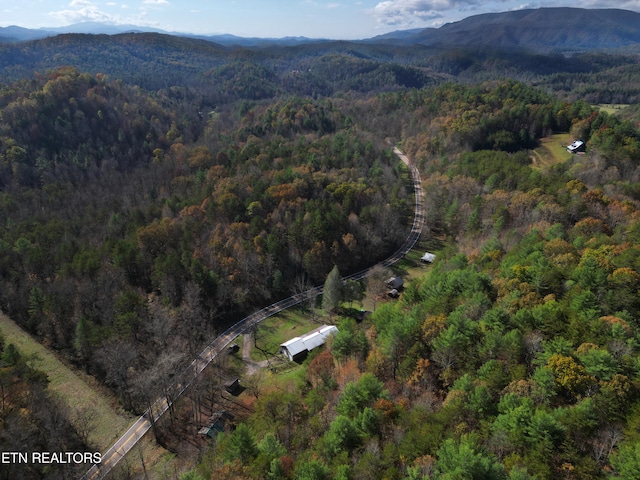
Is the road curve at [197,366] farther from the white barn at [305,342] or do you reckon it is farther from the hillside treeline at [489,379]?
the hillside treeline at [489,379]

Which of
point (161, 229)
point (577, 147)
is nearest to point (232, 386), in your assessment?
point (161, 229)

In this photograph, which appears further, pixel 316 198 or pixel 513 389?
→ pixel 316 198

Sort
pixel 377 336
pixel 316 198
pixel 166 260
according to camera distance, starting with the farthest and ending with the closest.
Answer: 1. pixel 316 198
2. pixel 166 260
3. pixel 377 336

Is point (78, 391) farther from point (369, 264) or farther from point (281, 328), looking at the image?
point (369, 264)

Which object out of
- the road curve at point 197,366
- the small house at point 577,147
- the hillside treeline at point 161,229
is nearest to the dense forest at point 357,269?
the hillside treeline at point 161,229

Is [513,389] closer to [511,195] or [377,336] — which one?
[377,336]

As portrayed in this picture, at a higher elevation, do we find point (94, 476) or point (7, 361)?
point (7, 361)

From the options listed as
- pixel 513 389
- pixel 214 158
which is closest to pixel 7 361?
pixel 513 389
